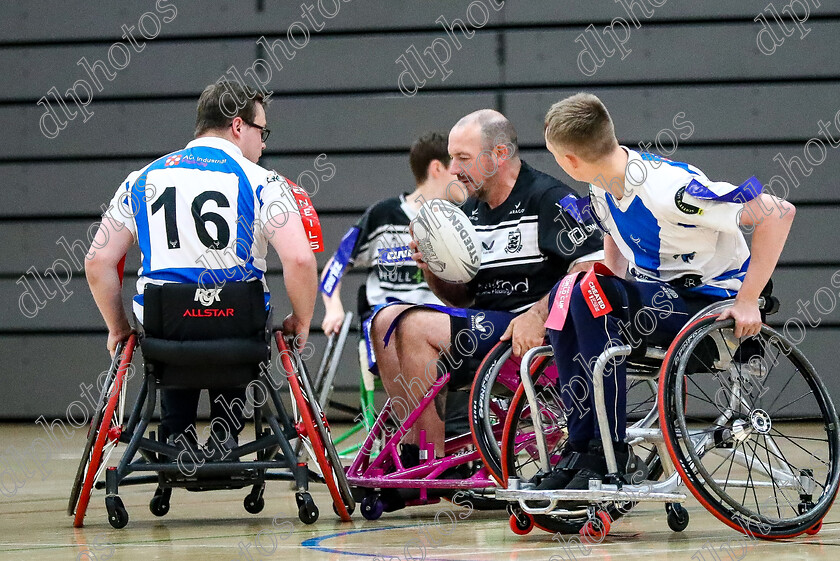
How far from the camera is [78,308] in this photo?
740 cm

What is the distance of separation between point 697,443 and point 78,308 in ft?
19.1

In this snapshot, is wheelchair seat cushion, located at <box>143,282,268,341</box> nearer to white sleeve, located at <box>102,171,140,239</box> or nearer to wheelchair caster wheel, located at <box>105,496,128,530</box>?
white sleeve, located at <box>102,171,140,239</box>

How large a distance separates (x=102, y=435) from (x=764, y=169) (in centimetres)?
524

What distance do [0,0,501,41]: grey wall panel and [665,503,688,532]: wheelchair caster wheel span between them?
16.6ft

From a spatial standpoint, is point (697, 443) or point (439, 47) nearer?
point (697, 443)

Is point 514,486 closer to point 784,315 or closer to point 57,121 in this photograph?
point 784,315

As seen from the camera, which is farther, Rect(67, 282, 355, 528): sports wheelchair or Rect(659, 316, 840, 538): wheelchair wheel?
Rect(67, 282, 355, 528): sports wheelchair

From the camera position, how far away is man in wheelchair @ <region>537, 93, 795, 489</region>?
7.89 ft

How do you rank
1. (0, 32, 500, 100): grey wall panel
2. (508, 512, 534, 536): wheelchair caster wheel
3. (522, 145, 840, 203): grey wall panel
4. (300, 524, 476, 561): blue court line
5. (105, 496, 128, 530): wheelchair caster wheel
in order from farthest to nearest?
(0, 32, 500, 100): grey wall panel, (522, 145, 840, 203): grey wall panel, (105, 496, 128, 530): wheelchair caster wheel, (508, 512, 534, 536): wheelchair caster wheel, (300, 524, 476, 561): blue court line

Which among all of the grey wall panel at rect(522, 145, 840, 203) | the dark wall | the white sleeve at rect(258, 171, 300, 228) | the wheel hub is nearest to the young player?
the white sleeve at rect(258, 171, 300, 228)

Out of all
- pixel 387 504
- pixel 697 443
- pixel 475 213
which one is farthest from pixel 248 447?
pixel 697 443

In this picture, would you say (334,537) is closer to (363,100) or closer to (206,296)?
(206,296)

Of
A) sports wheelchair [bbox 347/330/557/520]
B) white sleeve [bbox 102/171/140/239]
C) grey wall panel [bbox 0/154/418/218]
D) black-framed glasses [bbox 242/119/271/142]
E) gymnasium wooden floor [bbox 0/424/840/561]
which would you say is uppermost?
grey wall panel [bbox 0/154/418/218]

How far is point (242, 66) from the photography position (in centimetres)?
724
